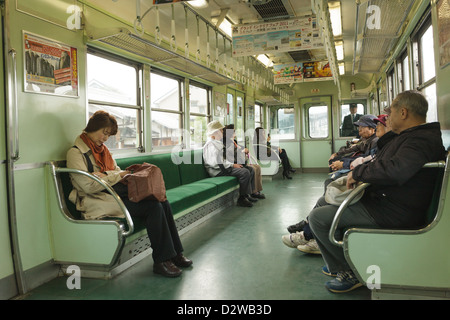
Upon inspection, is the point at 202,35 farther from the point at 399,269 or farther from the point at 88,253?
the point at 399,269

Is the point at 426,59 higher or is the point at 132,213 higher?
the point at 426,59

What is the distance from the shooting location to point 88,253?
2541 mm

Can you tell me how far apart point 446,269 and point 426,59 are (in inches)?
102

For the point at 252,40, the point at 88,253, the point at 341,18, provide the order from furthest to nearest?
the point at 341,18, the point at 252,40, the point at 88,253

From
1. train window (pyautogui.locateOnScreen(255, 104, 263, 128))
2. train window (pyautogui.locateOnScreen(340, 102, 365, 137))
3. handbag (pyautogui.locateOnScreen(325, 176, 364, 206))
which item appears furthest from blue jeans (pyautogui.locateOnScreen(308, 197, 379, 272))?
train window (pyautogui.locateOnScreen(340, 102, 365, 137))

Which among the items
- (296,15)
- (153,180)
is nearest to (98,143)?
(153,180)

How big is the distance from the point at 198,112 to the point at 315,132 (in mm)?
5425

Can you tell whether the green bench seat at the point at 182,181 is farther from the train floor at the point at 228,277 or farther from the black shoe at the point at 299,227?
the black shoe at the point at 299,227

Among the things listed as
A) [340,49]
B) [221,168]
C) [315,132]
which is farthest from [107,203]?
[315,132]

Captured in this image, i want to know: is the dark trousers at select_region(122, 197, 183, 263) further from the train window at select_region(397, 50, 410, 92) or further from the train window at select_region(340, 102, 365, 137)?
the train window at select_region(340, 102, 365, 137)

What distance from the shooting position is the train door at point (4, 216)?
7.38 ft

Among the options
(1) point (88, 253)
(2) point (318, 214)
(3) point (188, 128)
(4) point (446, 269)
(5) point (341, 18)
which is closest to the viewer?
(4) point (446, 269)

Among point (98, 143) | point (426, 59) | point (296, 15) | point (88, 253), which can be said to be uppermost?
point (296, 15)

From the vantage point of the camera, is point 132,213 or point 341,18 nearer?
point 132,213
